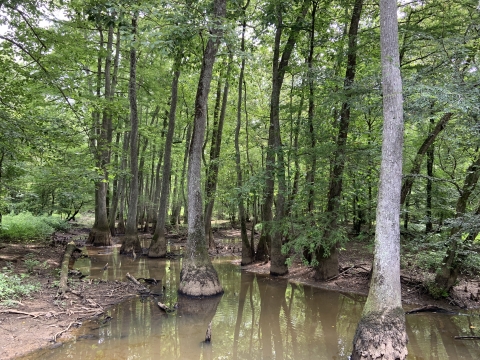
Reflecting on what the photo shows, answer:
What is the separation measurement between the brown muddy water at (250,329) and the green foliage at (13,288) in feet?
5.41

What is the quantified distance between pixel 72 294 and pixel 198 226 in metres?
3.49

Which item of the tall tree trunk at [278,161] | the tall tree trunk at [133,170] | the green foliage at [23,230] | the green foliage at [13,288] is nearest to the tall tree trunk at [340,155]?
the tall tree trunk at [278,161]

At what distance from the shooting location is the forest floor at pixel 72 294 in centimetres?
527

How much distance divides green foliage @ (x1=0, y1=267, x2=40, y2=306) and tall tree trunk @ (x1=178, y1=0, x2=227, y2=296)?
11.7ft

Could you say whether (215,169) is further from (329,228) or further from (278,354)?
(278,354)

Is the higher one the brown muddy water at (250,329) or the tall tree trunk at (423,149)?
the tall tree trunk at (423,149)

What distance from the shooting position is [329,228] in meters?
9.46

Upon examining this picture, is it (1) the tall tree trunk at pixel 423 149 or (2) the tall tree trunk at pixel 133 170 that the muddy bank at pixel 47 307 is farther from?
(1) the tall tree trunk at pixel 423 149

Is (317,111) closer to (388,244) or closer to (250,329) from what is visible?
(388,244)

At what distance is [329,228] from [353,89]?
4220 millimetres

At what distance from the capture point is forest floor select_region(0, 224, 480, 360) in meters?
5.27

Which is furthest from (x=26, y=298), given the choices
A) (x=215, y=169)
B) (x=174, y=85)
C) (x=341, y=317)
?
(x=174, y=85)

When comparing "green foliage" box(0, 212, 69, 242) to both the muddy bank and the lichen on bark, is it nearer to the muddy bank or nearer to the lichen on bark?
the muddy bank

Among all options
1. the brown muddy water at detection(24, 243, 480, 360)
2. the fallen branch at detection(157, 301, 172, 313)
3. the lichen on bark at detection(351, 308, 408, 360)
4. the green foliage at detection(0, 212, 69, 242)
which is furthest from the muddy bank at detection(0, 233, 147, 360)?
the lichen on bark at detection(351, 308, 408, 360)
